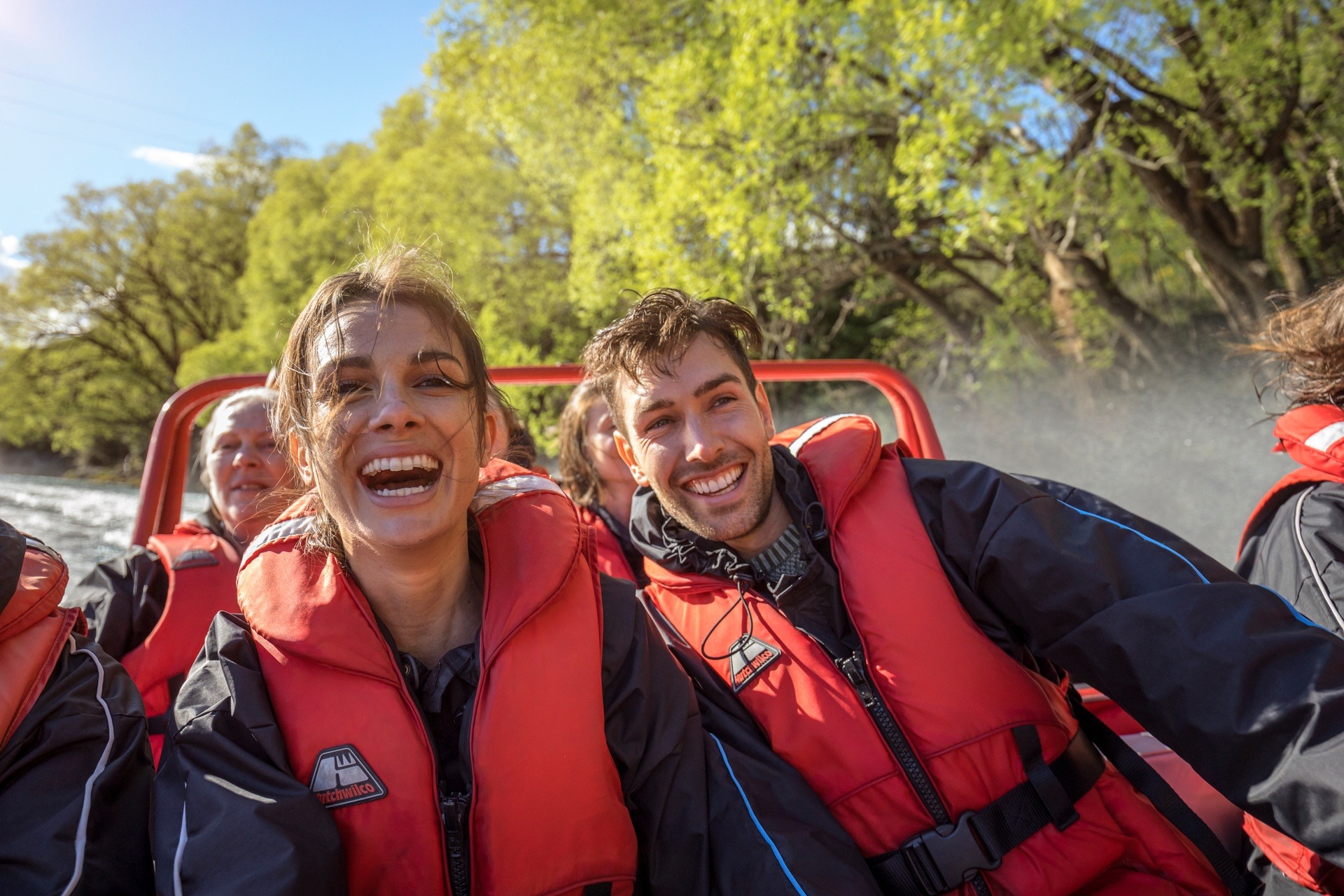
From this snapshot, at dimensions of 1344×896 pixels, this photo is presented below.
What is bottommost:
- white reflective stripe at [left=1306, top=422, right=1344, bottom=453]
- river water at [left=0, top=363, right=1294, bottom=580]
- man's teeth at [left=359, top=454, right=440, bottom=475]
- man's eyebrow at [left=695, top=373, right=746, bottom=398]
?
river water at [left=0, top=363, right=1294, bottom=580]

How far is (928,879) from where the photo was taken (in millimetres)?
1346

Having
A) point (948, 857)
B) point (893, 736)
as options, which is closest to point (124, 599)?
point (893, 736)

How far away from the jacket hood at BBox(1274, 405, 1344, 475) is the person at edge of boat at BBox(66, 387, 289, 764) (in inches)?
82.3

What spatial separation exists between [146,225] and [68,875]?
2818 cm

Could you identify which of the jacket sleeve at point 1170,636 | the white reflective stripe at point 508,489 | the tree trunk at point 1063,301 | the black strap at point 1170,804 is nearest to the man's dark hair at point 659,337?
the white reflective stripe at point 508,489

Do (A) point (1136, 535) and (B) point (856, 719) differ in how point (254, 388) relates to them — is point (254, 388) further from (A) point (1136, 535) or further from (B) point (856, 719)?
(A) point (1136, 535)

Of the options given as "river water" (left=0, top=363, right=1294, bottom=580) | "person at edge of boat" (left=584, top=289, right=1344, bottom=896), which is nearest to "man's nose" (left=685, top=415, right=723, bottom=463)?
"person at edge of boat" (left=584, top=289, right=1344, bottom=896)

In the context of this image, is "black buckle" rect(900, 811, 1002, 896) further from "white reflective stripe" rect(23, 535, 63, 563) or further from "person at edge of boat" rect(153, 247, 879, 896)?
"white reflective stripe" rect(23, 535, 63, 563)

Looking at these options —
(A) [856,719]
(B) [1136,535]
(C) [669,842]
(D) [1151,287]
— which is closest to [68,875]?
(C) [669,842]

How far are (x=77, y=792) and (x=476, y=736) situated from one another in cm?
55

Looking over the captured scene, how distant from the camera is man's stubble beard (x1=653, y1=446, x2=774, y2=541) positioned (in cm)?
168

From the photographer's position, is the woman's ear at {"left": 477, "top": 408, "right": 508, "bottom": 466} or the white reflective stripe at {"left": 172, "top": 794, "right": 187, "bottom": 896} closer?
the white reflective stripe at {"left": 172, "top": 794, "right": 187, "bottom": 896}

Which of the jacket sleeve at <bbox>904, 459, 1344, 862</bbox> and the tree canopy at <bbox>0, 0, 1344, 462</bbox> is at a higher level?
the tree canopy at <bbox>0, 0, 1344, 462</bbox>

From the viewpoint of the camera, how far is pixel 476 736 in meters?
1.27
